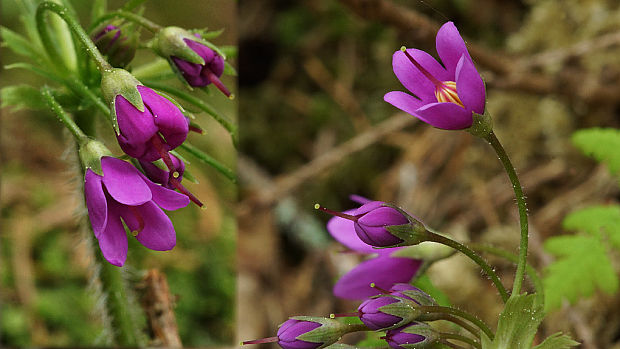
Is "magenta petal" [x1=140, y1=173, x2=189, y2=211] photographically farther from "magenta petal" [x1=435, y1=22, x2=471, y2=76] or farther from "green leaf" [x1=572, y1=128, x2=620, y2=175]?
"green leaf" [x1=572, y1=128, x2=620, y2=175]

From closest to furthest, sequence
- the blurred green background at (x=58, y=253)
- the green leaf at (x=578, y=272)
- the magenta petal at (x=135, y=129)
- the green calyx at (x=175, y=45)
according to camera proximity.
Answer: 1. the magenta petal at (x=135, y=129)
2. the green calyx at (x=175, y=45)
3. the green leaf at (x=578, y=272)
4. the blurred green background at (x=58, y=253)

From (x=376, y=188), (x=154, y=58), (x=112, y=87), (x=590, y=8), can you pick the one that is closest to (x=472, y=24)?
(x=590, y=8)

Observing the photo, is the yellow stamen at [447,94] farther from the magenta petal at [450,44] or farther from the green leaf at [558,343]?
the green leaf at [558,343]

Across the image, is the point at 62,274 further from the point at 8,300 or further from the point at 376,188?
the point at 376,188

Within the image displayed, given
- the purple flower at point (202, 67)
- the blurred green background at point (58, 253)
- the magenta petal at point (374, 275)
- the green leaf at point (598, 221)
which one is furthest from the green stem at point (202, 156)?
the blurred green background at point (58, 253)

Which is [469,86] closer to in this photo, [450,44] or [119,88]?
[450,44]

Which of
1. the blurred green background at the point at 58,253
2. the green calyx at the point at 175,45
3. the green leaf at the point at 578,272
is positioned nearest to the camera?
the green calyx at the point at 175,45
